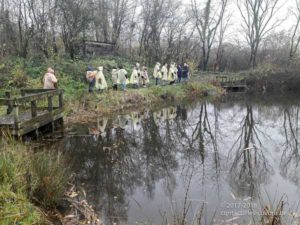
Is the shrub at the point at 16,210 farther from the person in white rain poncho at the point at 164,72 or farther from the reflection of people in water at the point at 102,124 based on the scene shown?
the person in white rain poncho at the point at 164,72

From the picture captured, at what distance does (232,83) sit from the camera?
1275 inches

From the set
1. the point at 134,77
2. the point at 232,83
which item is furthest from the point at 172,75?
the point at 232,83

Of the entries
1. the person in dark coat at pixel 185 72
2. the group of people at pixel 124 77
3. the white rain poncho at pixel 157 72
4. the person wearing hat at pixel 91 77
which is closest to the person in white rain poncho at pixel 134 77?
the group of people at pixel 124 77

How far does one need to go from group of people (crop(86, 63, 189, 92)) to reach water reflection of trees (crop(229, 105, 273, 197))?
870 cm

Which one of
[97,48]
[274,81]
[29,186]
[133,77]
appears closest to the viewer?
[29,186]

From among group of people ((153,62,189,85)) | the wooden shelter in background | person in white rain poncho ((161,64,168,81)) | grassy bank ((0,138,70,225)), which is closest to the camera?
grassy bank ((0,138,70,225))

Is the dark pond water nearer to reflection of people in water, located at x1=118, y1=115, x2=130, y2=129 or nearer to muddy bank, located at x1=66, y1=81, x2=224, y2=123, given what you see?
reflection of people in water, located at x1=118, y1=115, x2=130, y2=129

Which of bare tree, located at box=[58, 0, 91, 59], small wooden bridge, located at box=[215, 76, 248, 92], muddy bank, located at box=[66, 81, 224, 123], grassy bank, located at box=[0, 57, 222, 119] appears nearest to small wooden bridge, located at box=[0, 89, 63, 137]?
muddy bank, located at box=[66, 81, 224, 123]

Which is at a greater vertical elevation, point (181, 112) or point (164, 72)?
point (164, 72)

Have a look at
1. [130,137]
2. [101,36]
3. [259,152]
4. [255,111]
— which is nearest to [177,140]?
[130,137]

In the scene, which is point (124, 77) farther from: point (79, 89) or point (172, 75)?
point (172, 75)

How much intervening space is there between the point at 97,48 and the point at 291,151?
2147 centimetres

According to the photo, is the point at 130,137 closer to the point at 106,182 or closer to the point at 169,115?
the point at 106,182

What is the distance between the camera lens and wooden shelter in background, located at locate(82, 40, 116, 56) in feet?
84.3
